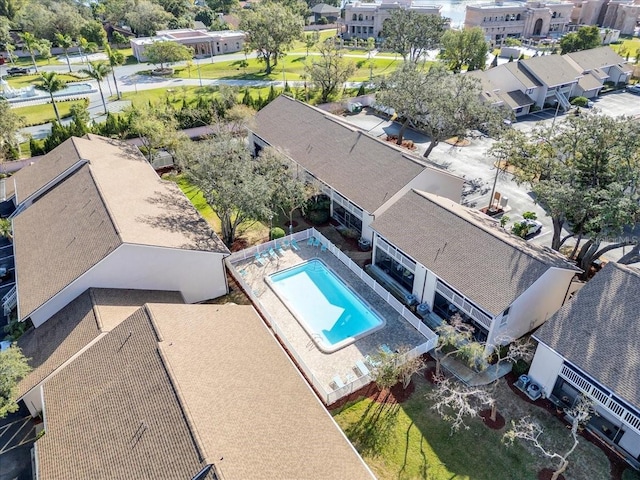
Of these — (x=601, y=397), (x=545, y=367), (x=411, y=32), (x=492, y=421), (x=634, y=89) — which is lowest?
(x=492, y=421)

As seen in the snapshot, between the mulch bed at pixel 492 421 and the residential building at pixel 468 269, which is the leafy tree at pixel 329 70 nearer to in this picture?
the residential building at pixel 468 269

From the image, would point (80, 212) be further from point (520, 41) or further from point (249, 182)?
point (520, 41)

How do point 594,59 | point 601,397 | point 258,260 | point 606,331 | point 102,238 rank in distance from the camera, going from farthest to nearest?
point 594,59 < point 258,260 < point 102,238 < point 606,331 < point 601,397

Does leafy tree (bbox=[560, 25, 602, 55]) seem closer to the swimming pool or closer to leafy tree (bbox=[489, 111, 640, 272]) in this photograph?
leafy tree (bbox=[489, 111, 640, 272])

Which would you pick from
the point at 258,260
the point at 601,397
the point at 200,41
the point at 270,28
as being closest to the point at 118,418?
the point at 258,260

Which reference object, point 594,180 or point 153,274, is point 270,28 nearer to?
point 153,274

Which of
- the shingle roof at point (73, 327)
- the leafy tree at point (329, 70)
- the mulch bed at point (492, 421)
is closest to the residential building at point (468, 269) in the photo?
the mulch bed at point (492, 421)

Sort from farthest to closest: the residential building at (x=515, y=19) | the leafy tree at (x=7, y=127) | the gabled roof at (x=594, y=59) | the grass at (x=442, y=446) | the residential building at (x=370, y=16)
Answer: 1. the residential building at (x=515, y=19)
2. the residential building at (x=370, y=16)
3. the gabled roof at (x=594, y=59)
4. the leafy tree at (x=7, y=127)
5. the grass at (x=442, y=446)
